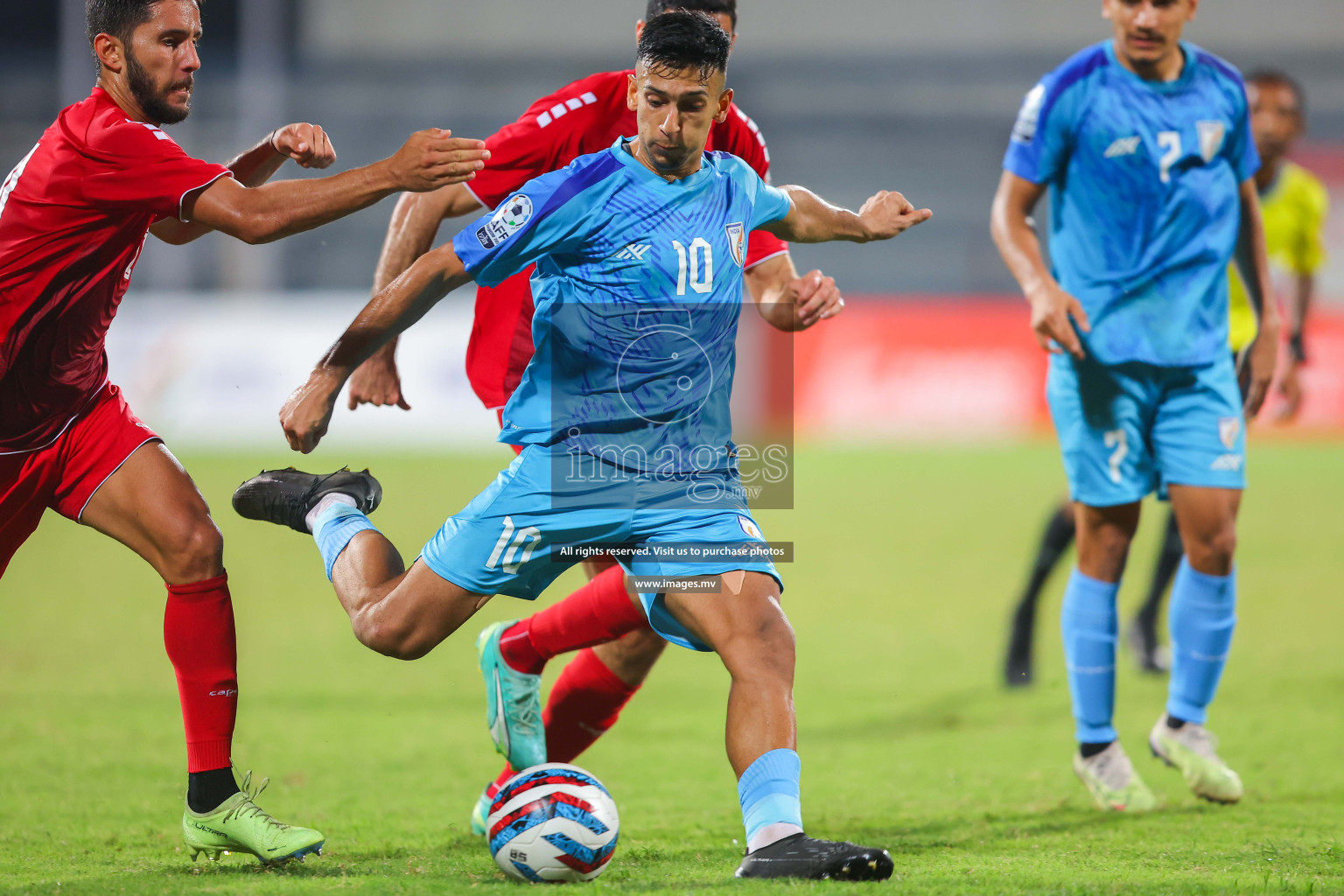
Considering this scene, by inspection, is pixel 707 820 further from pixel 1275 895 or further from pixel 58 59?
pixel 58 59

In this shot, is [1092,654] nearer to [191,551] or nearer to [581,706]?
[581,706]

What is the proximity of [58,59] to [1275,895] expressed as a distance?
25.0 m

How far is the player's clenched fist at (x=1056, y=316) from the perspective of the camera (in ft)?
13.5

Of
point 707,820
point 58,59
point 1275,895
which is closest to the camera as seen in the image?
point 1275,895

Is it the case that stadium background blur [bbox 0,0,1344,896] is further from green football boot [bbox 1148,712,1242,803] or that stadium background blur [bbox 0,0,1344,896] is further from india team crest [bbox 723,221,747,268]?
india team crest [bbox 723,221,747,268]

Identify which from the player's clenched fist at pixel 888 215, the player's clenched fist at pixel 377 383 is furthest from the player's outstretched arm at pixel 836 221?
the player's clenched fist at pixel 377 383

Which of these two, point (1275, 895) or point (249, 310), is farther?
point (249, 310)

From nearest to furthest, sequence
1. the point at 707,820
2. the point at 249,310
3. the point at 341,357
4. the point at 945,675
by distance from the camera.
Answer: the point at 341,357, the point at 707,820, the point at 945,675, the point at 249,310

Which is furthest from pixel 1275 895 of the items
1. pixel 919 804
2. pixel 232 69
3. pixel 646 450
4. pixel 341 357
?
pixel 232 69

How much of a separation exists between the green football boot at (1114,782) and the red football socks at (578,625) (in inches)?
60.9

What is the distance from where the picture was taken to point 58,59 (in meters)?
23.5

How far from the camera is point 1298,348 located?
230 inches

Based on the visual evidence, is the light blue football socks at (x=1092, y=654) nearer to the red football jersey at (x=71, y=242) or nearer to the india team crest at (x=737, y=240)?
the india team crest at (x=737, y=240)

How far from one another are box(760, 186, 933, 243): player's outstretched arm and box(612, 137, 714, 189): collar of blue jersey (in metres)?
0.27
